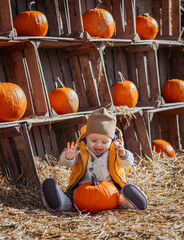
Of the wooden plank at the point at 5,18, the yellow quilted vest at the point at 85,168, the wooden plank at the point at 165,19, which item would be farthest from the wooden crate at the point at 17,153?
the wooden plank at the point at 165,19

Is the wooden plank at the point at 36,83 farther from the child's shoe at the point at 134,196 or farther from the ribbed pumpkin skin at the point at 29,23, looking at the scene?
the child's shoe at the point at 134,196

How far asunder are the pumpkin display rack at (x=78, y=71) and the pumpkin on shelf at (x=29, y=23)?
0.57 ft

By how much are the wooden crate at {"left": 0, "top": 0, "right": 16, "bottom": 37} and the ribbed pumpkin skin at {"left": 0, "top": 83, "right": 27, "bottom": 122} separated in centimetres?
53

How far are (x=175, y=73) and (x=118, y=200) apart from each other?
12.8ft

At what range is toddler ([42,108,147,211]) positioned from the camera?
9.93ft

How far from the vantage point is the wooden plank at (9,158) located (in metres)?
3.82

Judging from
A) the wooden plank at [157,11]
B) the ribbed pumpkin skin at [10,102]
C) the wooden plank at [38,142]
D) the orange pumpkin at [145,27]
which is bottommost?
the wooden plank at [38,142]

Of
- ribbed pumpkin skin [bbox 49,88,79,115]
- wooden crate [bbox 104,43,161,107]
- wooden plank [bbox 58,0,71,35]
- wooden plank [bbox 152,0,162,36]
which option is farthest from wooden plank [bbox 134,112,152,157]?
wooden plank [bbox 152,0,162,36]

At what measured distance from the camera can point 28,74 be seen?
4.02 meters

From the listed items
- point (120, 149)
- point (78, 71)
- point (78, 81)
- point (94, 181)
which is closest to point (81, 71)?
point (78, 71)

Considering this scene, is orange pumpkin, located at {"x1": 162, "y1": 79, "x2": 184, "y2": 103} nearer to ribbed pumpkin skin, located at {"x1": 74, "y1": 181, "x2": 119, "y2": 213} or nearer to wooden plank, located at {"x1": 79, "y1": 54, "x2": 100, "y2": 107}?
wooden plank, located at {"x1": 79, "y1": 54, "x2": 100, "y2": 107}

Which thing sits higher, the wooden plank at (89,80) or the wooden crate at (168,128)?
the wooden plank at (89,80)

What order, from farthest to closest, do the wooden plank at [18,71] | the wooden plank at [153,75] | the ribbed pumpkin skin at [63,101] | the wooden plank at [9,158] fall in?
the wooden plank at [153,75] < the ribbed pumpkin skin at [63,101] < the wooden plank at [18,71] < the wooden plank at [9,158]

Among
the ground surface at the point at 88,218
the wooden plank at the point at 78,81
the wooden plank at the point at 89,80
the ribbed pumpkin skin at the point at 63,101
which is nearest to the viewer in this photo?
the ground surface at the point at 88,218
